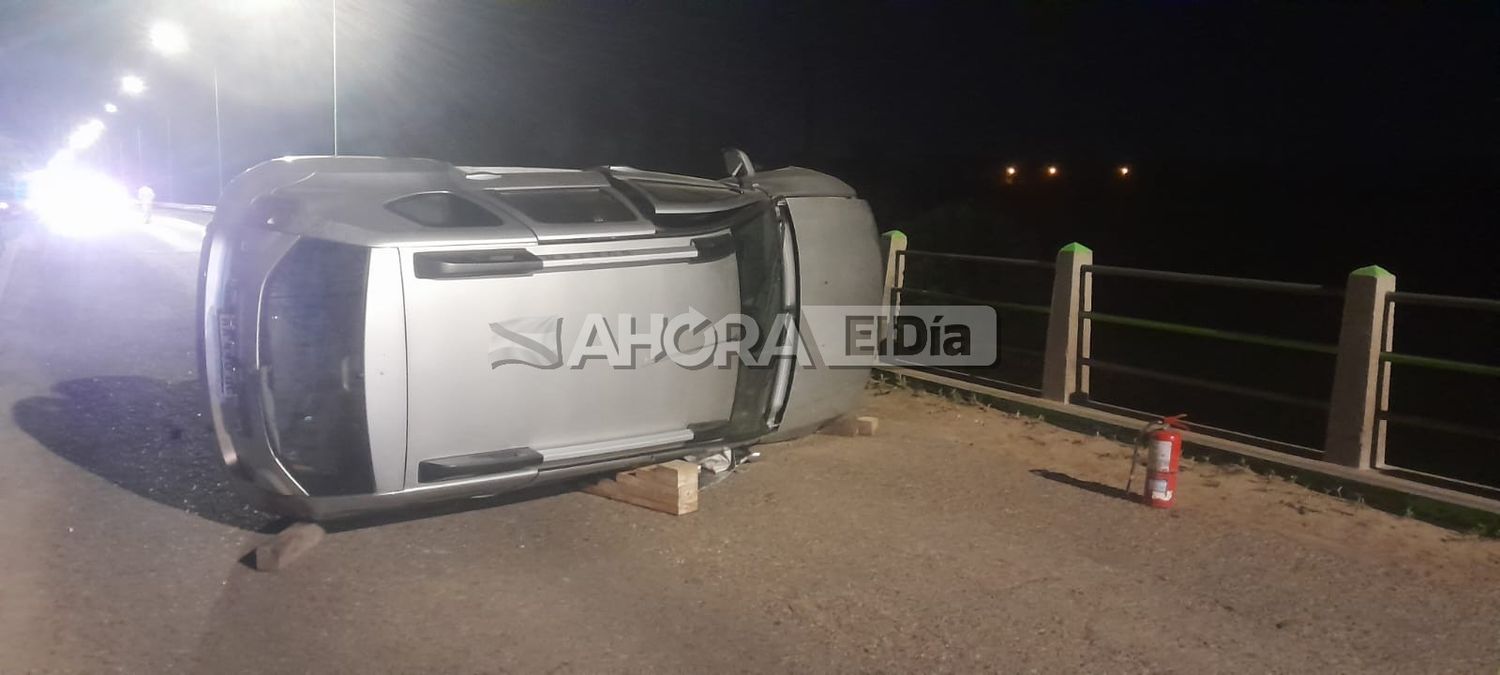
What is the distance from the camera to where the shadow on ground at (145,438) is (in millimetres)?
6137

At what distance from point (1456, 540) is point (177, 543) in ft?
21.6

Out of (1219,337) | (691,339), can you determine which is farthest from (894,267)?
(691,339)

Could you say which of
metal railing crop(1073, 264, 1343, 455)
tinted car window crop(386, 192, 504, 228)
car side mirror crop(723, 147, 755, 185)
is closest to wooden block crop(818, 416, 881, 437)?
metal railing crop(1073, 264, 1343, 455)

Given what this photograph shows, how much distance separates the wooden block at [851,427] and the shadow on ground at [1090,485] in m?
1.25

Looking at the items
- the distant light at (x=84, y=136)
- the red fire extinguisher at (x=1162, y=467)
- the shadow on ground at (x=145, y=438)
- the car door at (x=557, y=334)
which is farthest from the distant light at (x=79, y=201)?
the distant light at (x=84, y=136)

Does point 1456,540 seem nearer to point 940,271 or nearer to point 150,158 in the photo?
point 940,271

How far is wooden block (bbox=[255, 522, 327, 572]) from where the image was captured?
5.14 meters

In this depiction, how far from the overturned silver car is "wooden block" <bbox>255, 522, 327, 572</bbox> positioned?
0.15 m

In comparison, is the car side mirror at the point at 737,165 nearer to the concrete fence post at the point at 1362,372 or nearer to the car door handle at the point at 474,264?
the car door handle at the point at 474,264

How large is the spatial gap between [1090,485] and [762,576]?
8.93ft

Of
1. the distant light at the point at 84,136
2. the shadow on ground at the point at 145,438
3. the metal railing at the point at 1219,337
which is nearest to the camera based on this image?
the shadow on ground at the point at 145,438

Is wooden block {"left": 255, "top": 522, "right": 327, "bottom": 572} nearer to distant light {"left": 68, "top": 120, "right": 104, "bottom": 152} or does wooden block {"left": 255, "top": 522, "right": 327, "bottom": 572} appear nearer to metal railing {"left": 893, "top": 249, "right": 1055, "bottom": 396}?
metal railing {"left": 893, "top": 249, "right": 1055, "bottom": 396}

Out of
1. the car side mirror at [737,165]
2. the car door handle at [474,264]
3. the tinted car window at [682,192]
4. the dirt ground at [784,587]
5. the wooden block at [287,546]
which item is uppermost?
the car side mirror at [737,165]

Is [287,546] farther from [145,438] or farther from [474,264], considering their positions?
[145,438]
